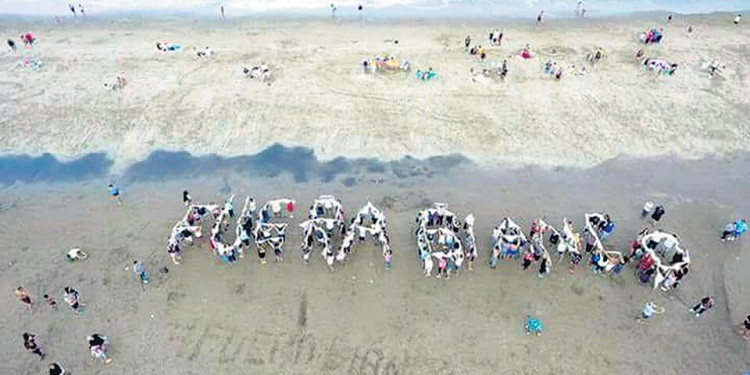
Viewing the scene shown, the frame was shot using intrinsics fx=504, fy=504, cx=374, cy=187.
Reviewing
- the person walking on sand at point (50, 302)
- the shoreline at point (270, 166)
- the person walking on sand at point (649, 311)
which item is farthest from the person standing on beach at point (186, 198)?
the person walking on sand at point (649, 311)

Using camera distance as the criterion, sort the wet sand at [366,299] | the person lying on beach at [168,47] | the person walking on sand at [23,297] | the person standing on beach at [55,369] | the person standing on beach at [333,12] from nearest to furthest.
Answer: the person standing on beach at [55,369] < the wet sand at [366,299] < the person walking on sand at [23,297] < the person lying on beach at [168,47] < the person standing on beach at [333,12]

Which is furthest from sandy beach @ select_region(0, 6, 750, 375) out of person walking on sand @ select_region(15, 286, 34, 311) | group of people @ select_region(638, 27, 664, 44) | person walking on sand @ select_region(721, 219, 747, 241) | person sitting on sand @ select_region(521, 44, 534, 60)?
person sitting on sand @ select_region(521, 44, 534, 60)

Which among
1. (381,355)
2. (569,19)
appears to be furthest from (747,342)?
(569,19)

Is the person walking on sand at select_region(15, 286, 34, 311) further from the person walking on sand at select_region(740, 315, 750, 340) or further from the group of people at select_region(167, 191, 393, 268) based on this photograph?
the person walking on sand at select_region(740, 315, 750, 340)

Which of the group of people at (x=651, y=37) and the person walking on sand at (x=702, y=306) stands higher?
the group of people at (x=651, y=37)

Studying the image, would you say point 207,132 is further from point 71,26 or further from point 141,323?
point 71,26

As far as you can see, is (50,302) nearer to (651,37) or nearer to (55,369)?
(55,369)

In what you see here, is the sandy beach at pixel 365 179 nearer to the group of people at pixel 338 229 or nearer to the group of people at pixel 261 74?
the group of people at pixel 338 229

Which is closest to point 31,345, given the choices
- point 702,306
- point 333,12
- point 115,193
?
point 115,193
